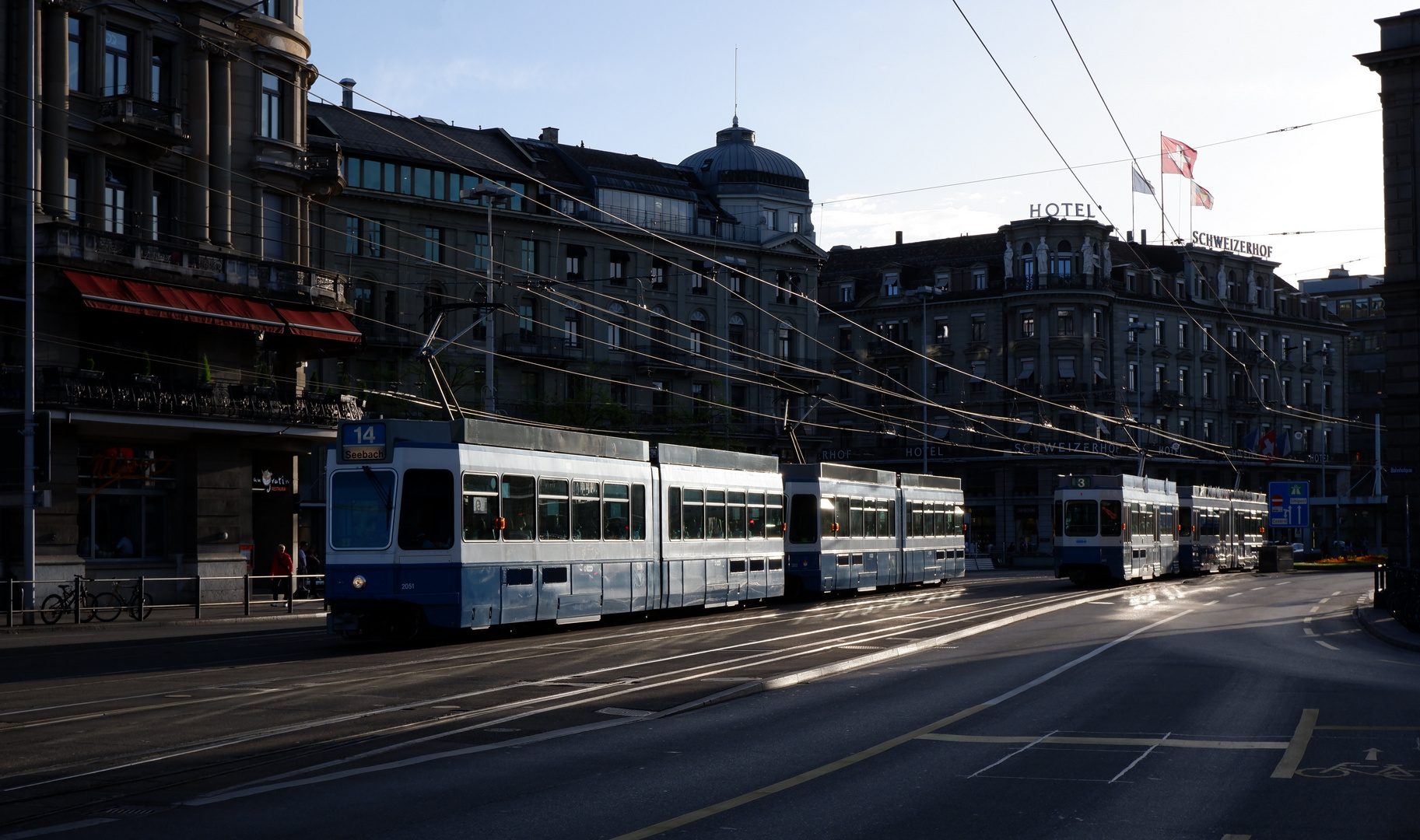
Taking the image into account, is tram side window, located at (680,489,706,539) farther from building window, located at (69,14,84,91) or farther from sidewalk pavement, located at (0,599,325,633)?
building window, located at (69,14,84,91)

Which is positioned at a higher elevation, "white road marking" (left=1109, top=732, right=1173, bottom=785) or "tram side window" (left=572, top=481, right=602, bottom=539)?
"tram side window" (left=572, top=481, right=602, bottom=539)

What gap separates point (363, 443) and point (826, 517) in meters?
16.4

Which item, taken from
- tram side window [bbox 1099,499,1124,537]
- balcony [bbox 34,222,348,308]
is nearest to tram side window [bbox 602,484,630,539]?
balcony [bbox 34,222,348,308]

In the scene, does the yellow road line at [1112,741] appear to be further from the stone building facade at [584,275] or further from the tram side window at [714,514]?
the stone building facade at [584,275]

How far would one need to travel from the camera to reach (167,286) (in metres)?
35.1

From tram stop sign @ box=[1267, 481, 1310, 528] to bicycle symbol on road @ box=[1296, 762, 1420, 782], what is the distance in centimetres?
4686

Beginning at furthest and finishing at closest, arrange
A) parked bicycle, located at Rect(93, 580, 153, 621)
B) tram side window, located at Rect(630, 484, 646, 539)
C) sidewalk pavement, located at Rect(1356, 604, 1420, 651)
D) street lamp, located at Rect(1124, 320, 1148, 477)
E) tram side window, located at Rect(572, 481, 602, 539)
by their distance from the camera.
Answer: street lamp, located at Rect(1124, 320, 1148, 477), parked bicycle, located at Rect(93, 580, 153, 621), tram side window, located at Rect(630, 484, 646, 539), tram side window, located at Rect(572, 481, 602, 539), sidewalk pavement, located at Rect(1356, 604, 1420, 651)

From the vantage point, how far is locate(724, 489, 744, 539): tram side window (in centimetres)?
3022

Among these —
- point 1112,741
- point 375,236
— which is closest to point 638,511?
point 1112,741

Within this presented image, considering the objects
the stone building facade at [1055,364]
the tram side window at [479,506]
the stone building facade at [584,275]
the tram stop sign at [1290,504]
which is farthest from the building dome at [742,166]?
the tram side window at [479,506]

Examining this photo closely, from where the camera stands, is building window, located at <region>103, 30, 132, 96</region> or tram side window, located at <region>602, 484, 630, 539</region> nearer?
tram side window, located at <region>602, 484, 630, 539</region>

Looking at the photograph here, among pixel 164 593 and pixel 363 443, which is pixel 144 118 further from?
pixel 363 443

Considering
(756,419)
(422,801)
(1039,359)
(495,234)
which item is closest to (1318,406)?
(1039,359)

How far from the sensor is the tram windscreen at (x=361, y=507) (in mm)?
20938
